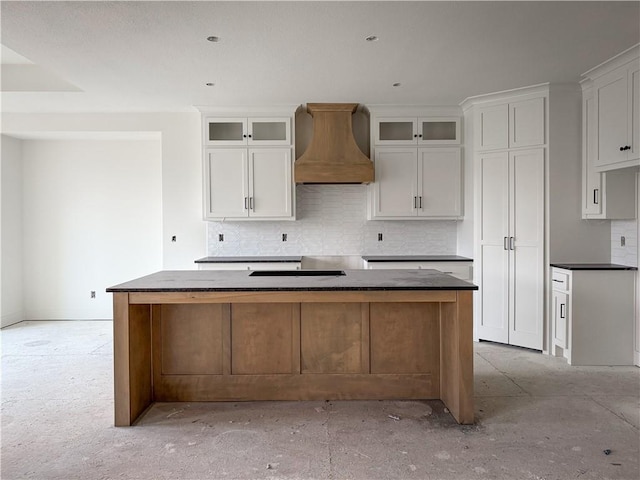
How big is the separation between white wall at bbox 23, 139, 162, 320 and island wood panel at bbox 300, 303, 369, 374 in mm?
3293

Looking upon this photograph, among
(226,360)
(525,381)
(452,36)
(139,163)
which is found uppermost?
(452,36)

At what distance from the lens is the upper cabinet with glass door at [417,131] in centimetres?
468

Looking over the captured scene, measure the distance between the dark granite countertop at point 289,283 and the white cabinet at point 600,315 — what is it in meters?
1.57

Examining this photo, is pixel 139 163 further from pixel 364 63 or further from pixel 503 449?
pixel 503 449

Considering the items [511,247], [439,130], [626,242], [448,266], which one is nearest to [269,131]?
[439,130]

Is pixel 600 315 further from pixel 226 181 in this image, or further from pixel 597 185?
pixel 226 181

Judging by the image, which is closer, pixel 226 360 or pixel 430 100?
pixel 226 360

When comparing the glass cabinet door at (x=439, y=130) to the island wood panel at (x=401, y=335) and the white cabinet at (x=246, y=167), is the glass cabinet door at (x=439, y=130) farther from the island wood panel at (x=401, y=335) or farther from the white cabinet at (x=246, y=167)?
the island wood panel at (x=401, y=335)

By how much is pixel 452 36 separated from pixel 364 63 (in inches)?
29.8

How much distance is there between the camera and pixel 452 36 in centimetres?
292

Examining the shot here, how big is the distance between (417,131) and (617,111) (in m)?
1.89

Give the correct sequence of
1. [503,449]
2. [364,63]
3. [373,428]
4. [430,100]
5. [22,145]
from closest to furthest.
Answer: [503,449]
[373,428]
[364,63]
[430,100]
[22,145]

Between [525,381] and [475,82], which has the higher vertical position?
[475,82]

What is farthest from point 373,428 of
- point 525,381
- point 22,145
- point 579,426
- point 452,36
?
point 22,145
